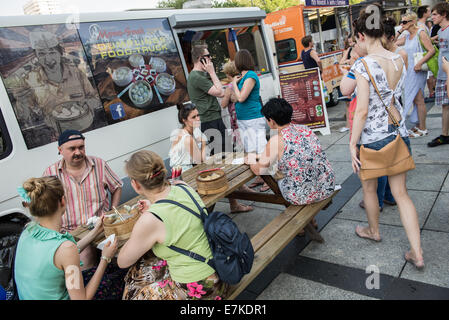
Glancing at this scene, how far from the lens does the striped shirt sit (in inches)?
117

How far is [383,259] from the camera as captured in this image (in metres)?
2.79

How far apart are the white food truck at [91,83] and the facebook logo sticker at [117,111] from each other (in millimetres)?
13

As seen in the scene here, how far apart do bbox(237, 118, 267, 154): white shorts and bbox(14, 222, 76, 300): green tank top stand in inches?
114

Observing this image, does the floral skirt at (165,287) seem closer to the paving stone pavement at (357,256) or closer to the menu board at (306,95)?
the paving stone pavement at (357,256)

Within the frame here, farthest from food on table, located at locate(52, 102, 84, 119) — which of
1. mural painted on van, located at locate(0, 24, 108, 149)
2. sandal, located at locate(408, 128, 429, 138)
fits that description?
sandal, located at locate(408, 128, 429, 138)

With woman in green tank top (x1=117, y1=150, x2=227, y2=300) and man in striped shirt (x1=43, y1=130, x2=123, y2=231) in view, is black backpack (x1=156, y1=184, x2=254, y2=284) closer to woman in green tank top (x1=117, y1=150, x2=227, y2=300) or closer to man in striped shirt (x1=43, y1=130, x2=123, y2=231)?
woman in green tank top (x1=117, y1=150, x2=227, y2=300)

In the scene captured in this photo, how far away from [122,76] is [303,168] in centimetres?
266

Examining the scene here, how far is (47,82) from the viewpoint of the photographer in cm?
361

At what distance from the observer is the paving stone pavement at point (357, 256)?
2482mm

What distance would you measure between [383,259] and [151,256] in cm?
192

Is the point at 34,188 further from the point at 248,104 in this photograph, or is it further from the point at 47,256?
the point at 248,104

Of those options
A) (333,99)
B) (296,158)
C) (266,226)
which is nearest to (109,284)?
(266,226)

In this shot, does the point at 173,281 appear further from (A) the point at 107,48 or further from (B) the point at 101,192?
(A) the point at 107,48
